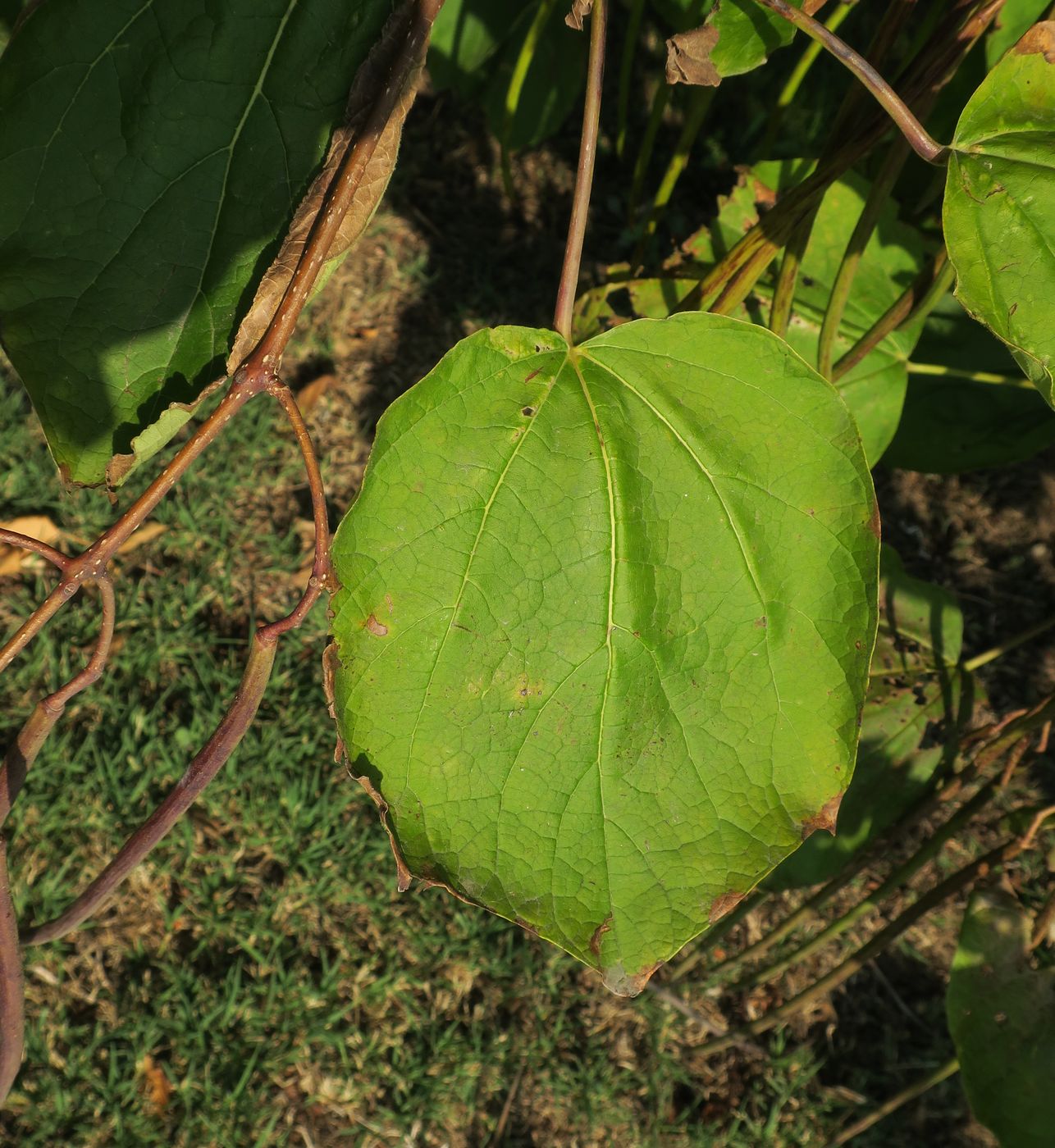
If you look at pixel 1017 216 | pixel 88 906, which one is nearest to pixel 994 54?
pixel 1017 216

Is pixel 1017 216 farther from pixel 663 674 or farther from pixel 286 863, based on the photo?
pixel 286 863

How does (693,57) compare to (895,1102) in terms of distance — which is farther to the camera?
(895,1102)

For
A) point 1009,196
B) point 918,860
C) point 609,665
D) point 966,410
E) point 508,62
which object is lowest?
point 918,860

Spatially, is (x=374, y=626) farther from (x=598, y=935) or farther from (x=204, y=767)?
(x=598, y=935)

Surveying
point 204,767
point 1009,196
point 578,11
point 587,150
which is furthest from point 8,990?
point 1009,196

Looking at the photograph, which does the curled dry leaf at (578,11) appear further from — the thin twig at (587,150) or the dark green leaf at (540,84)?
the dark green leaf at (540,84)

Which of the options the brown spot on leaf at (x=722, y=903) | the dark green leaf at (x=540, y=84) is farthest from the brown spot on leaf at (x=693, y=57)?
the dark green leaf at (x=540, y=84)

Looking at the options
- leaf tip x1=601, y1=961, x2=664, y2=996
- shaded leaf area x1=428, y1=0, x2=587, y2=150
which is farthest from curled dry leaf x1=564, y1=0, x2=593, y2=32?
shaded leaf area x1=428, y1=0, x2=587, y2=150

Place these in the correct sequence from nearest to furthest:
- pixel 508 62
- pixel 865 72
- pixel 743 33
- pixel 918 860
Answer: pixel 865 72 → pixel 743 33 → pixel 918 860 → pixel 508 62
